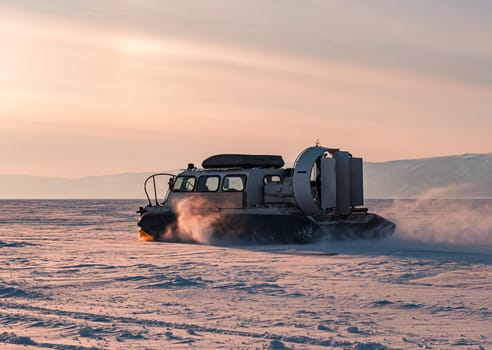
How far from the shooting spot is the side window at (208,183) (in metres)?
19.6

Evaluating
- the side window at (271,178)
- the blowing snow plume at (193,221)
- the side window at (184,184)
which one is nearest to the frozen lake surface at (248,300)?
the blowing snow plume at (193,221)

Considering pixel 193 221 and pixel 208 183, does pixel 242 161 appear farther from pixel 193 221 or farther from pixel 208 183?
pixel 193 221

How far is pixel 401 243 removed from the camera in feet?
59.4

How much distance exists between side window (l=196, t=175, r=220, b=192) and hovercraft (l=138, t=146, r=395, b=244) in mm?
26

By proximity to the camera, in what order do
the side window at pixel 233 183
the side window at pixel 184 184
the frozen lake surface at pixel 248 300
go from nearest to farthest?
the frozen lake surface at pixel 248 300
the side window at pixel 233 183
the side window at pixel 184 184

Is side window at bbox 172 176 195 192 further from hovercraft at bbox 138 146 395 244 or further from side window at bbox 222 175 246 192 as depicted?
side window at bbox 222 175 246 192

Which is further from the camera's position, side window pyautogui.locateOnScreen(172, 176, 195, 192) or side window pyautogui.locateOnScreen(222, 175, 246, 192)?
side window pyautogui.locateOnScreen(172, 176, 195, 192)

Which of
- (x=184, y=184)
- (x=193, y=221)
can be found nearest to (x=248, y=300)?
(x=193, y=221)

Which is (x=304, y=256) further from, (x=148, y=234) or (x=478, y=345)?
(x=478, y=345)

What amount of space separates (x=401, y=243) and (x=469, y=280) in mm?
7430

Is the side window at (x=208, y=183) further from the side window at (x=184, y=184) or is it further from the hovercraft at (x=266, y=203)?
the side window at (x=184, y=184)

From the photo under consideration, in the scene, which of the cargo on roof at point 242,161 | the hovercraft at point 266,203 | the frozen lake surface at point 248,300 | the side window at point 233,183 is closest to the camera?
the frozen lake surface at point 248,300

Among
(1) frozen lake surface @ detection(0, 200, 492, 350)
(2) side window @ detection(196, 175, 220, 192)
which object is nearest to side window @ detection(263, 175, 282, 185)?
(2) side window @ detection(196, 175, 220, 192)

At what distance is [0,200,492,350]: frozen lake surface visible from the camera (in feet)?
22.6
